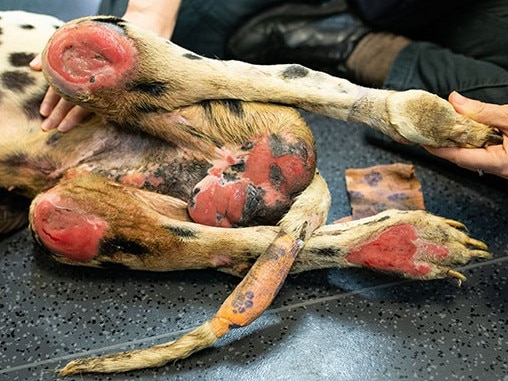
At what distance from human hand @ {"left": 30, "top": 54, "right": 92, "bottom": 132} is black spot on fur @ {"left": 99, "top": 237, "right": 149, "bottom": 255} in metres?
0.29

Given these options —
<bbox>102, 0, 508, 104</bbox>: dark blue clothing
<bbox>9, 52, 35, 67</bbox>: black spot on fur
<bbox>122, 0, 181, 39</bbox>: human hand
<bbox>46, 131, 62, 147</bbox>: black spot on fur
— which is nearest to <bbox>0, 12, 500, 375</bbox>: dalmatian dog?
<bbox>46, 131, 62, 147</bbox>: black spot on fur

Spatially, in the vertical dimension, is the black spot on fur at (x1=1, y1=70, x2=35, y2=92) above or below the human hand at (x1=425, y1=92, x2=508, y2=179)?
below

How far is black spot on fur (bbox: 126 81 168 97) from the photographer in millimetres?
1290

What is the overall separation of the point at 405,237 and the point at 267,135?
0.32 meters

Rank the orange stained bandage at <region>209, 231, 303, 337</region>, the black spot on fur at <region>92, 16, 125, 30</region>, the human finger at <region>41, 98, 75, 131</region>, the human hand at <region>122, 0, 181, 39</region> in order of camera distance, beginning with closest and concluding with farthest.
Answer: the orange stained bandage at <region>209, 231, 303, 337</region> < the black spot on fur at <region>92, 16, 125, 30</region> < the human finger at <region>41, 98, 75, 131</region> < the human hand at <region>122, 0, 181, 39</region>

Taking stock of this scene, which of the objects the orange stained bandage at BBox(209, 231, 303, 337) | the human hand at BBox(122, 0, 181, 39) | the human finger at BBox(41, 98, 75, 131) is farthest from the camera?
the human hand at BBox(122, 0, 181, 39)

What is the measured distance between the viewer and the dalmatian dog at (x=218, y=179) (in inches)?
49.1

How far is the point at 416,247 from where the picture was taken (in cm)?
124

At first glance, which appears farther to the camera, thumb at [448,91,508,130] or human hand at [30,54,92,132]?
human hand at [30,54,92,132]

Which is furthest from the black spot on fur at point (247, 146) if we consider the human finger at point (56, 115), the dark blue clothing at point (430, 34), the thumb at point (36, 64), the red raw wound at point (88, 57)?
the dark blue clothing at point (430, 34)

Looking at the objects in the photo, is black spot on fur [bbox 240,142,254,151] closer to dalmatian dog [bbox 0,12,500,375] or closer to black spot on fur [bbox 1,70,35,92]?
dalmatian dog [bbox 0,12,500,375]

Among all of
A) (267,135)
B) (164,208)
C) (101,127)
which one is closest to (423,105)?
(267,135)

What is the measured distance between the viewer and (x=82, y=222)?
128cm

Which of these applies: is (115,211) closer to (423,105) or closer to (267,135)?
(267,135)
